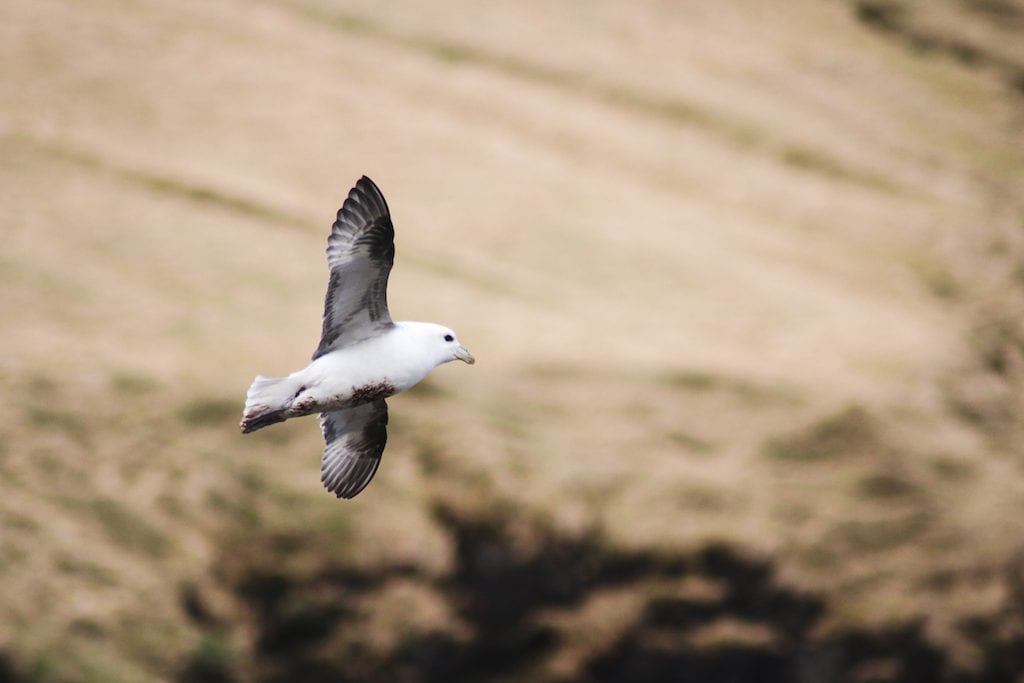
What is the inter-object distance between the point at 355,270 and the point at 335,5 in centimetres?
2189

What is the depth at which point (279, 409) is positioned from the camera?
7598 mm

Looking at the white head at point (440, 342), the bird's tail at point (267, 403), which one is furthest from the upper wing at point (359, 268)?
the bird's tail at point (267, 403)

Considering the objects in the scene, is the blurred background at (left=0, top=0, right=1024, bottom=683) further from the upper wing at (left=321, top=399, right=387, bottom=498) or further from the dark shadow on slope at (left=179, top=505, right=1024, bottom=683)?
the upper wing at (left=321, top=399, right=387, bottom=498)

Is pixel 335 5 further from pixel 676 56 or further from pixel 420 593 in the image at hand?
pixel 420 593

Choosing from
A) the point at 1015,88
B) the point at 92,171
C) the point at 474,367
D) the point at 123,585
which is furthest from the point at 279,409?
the point at 1015,88

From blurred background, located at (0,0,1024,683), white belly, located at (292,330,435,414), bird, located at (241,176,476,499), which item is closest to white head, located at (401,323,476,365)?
bird, located at (241,176,476,499)

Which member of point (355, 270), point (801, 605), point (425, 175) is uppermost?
point (425, 175)

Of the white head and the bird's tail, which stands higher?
the white head

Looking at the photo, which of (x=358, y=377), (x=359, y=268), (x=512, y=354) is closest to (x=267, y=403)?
(x=358, y=377)

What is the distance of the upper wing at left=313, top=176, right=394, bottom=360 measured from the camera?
797 cm

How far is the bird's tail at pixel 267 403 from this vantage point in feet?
24.6

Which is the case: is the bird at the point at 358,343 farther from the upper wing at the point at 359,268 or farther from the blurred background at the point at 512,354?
the blurred background at the point at 512,354

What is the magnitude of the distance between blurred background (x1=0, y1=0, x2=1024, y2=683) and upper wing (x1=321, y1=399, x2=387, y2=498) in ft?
25.1

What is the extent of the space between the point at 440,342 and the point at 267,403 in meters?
1.16
